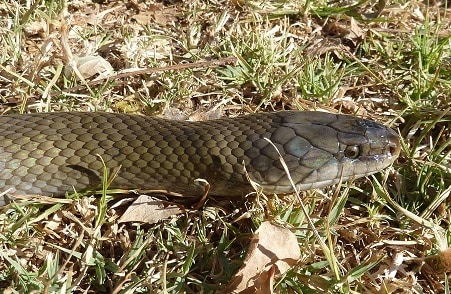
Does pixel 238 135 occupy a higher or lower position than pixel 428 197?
higher

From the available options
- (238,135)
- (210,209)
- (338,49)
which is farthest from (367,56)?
(210,209)

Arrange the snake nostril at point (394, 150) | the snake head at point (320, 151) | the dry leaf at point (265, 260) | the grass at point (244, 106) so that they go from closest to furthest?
the dry leaf at point (265, 260), the grass at point (244, 106), the snake head at point (320, 151), the snake nostril at point (394, 150)

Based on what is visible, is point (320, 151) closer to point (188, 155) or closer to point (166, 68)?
point (188, 155)

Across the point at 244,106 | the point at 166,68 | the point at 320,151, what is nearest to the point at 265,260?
the point at 320,151

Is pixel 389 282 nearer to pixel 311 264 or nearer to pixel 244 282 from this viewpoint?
pixel 311 264

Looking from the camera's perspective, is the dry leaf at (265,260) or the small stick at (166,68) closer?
the dry leaf at (265,260)

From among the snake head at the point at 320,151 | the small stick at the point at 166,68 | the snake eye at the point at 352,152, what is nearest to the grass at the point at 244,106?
the small stick at the point at 166,68

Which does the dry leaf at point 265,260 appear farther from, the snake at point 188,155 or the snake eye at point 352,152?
the snake eye at point 352,152
